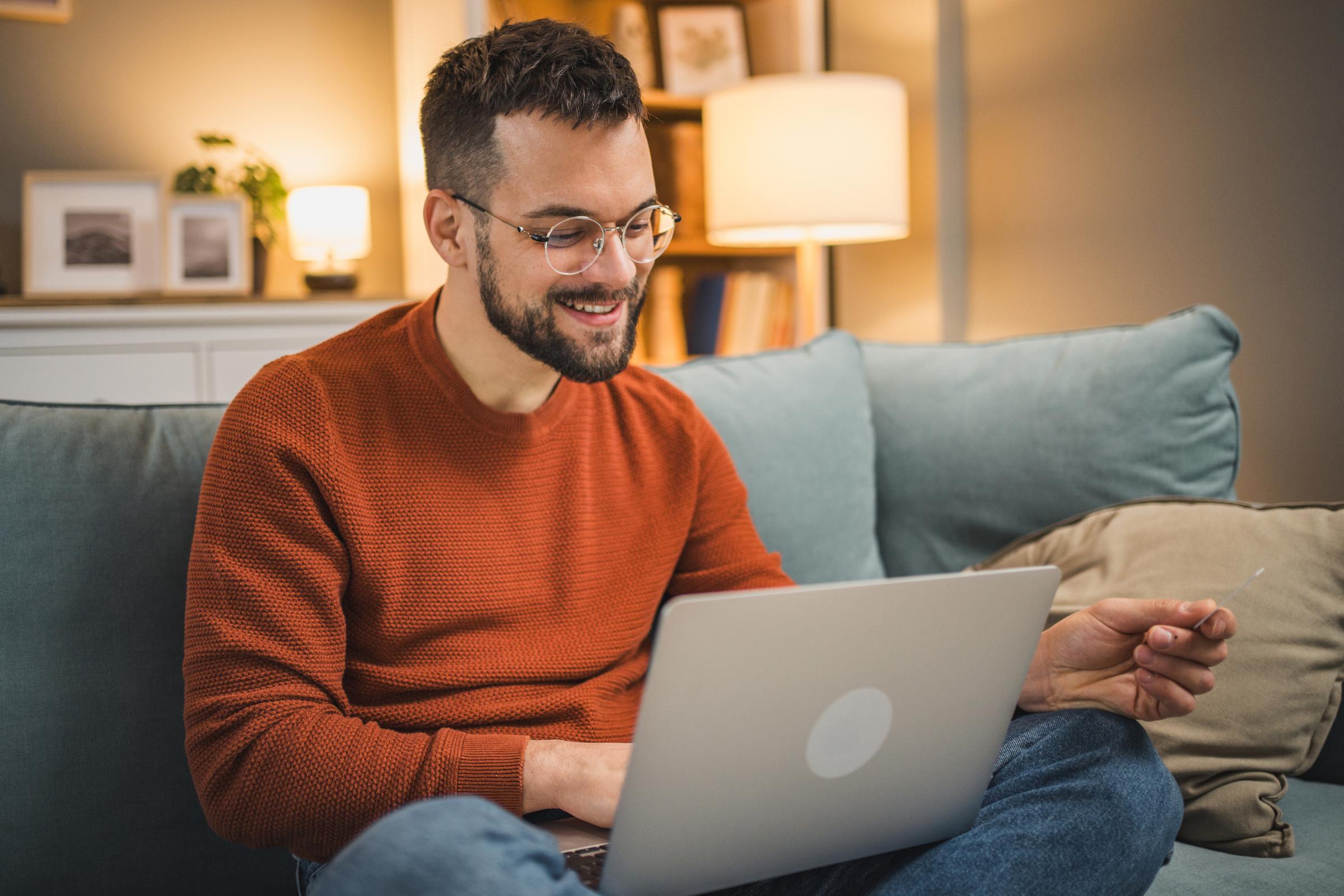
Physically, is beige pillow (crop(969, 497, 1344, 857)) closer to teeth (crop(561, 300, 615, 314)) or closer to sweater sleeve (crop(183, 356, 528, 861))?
teeth (crop(561, 300, 615, 314))

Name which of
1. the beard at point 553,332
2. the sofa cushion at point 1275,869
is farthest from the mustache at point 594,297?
the sofa cushion at point 1275,869

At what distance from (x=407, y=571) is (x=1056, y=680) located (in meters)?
0.62

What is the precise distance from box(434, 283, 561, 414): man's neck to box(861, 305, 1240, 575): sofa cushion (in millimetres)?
683

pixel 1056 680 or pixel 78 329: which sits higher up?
pixel 78 329

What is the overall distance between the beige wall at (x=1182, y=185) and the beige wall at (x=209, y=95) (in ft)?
5.49

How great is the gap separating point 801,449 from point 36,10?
A: 2.50 m

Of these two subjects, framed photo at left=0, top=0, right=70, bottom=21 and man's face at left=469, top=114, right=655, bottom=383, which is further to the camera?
framed photo at left=0, top=0, right=70, bottom=21

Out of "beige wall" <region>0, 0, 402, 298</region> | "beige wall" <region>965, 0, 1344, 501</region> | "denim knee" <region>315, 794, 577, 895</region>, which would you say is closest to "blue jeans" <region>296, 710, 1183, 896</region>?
"denim knee" <region>315, 794, 577, 895</region>

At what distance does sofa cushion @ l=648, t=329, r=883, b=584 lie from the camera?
1460 mm

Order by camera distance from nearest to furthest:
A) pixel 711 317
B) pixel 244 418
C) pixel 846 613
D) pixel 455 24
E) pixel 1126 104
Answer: pixel 846 613 → pixel 244 418 → pixel 1126 104 → pixel 455 24 → pixel 711 317

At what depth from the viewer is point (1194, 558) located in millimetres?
1215

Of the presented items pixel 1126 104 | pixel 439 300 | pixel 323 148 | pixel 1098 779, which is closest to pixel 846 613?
pixel 1098 779

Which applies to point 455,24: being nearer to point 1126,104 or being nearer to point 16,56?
point 16,56

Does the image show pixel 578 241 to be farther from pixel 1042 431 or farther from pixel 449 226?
pixel 1042 431
